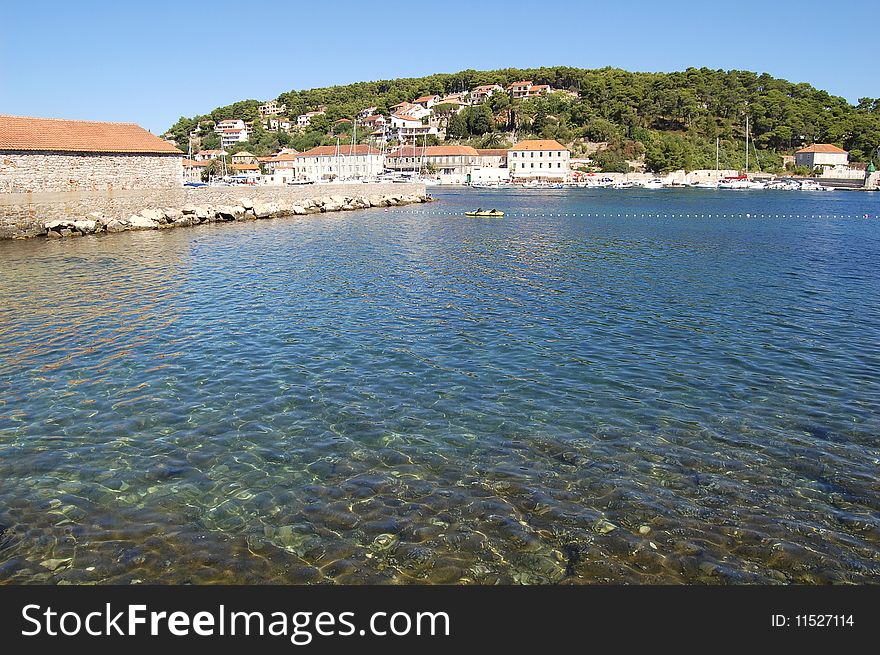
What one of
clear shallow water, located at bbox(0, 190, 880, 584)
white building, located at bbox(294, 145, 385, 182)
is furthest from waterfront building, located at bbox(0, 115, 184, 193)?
white building, located at bbox(294, 145, 385, 182)

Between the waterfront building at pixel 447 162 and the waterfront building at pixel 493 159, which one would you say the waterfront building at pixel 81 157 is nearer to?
the waterfront building at pixel 447 162

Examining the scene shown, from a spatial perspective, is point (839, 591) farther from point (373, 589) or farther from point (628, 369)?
point (628, 369)

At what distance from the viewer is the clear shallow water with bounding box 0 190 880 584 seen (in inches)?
272

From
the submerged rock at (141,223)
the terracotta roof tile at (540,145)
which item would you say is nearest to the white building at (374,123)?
the terracotta roof tile at (540,145)

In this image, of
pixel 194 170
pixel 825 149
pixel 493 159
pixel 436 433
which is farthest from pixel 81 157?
pixel 825 149

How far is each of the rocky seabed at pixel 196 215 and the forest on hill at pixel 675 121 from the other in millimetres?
99905

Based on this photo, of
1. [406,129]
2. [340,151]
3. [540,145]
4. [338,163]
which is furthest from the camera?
[406,129]

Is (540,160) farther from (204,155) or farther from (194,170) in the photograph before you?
(204,155)

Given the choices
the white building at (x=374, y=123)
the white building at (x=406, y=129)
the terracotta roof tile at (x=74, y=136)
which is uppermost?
the white building at (x=374, y=123)

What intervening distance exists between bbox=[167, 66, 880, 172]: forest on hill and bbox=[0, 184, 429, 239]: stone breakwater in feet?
335

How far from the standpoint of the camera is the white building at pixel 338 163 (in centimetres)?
13562

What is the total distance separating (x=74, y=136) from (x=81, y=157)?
211 cm

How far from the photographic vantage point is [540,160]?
144m

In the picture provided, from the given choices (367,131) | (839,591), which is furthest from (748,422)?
(367,131)
